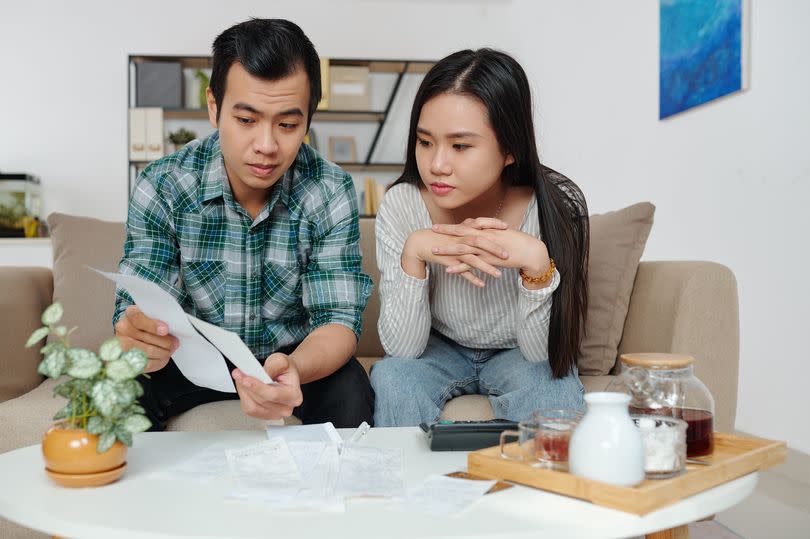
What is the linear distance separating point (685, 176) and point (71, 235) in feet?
7.81

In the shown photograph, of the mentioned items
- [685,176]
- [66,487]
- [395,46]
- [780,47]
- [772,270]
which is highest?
[395,46]

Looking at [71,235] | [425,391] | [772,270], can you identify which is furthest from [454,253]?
[772,270]

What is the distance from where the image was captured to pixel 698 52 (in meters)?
3.04

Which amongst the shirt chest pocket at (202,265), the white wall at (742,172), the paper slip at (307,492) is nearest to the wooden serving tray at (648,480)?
the paper slip at (307,492)

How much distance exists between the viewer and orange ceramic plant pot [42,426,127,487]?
0.86 meters

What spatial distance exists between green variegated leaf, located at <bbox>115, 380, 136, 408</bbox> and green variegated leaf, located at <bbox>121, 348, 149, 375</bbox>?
19mm

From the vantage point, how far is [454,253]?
141 cm

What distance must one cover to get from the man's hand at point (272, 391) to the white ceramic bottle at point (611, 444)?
1.56 ft

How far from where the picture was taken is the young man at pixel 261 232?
1.39 meters

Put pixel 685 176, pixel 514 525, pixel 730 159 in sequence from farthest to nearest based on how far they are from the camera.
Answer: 1. pixel 685 176
2. pixel 730 159
3. pixel 514 525

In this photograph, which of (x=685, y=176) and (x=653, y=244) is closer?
(x=685, y=176)

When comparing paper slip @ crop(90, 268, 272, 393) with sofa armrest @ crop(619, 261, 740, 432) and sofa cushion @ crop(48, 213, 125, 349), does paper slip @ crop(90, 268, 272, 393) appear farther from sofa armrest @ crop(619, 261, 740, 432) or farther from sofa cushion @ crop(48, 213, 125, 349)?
sofa armrest @ crop(619, 261, 740, 432)

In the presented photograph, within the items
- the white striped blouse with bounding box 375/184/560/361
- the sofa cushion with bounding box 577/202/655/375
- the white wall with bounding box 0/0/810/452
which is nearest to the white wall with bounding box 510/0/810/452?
the white wall with bounding box 0/0/810/452

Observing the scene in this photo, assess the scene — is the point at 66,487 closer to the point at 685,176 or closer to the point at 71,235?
the point at 71,235
